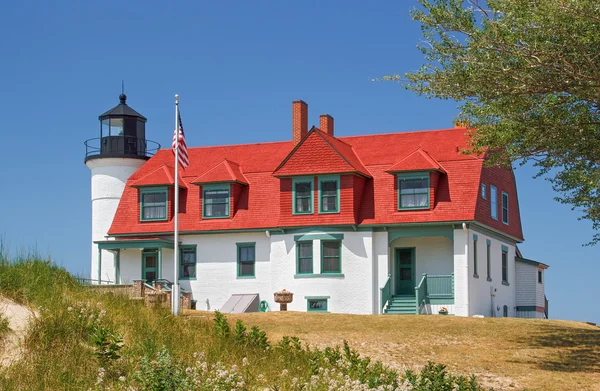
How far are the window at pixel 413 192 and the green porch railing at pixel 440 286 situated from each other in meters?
2.89

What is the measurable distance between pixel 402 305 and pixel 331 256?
11.6ft

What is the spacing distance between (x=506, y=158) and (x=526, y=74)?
4.16m

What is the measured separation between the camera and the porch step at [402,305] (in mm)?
35312

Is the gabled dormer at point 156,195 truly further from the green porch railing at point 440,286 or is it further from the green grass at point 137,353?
the green grass at point 137,353

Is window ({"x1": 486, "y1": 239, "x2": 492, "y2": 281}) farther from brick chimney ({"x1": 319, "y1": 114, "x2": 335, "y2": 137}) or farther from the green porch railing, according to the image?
brick chimney ({"x1": 319, "y1": 114, "x2": 335, "y2": 137})

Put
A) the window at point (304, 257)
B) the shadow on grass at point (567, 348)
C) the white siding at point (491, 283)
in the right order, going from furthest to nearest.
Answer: the window at point (304, 257)
the white siding at point (491, 283)
the shadow on grass at point (567, 348)

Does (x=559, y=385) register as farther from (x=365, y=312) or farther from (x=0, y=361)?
(x=365, y=312)

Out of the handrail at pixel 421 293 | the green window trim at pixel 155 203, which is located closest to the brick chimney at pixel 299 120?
the green window trim at pixel 155 203

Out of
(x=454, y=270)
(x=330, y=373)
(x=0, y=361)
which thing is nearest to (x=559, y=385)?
(x=330, y=373)

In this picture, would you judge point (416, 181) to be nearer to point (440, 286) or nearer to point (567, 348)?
point (440, 286)

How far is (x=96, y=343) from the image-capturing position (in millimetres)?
15219

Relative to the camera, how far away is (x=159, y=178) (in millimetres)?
40406

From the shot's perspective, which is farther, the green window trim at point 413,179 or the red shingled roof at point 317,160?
the red shingled roof at point 317,160

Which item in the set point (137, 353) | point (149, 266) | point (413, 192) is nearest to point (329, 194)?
point (413, 192)
